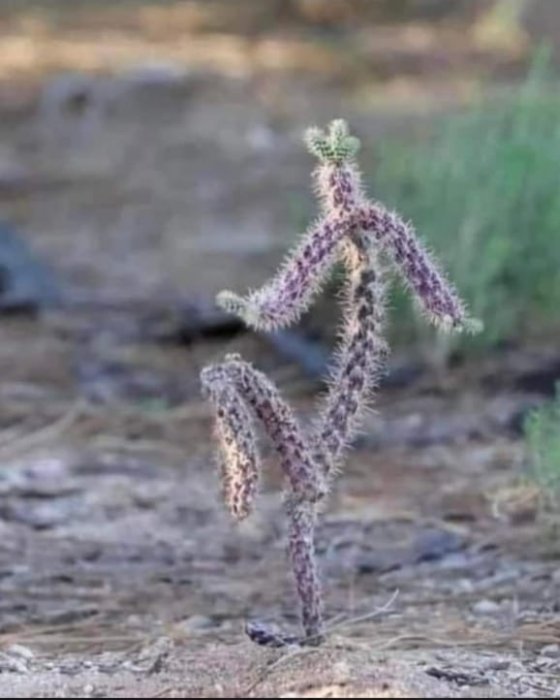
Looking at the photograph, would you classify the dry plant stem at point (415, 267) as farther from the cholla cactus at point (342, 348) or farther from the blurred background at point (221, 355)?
the blurred background at point (221, 355)

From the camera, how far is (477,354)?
634 cm

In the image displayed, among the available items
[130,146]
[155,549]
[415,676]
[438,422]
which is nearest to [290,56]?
[130,146]

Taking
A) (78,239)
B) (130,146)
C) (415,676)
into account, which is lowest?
(415,676)

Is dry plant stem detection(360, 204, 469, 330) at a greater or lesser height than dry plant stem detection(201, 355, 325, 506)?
greater

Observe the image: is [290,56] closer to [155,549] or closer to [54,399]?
[54,399]

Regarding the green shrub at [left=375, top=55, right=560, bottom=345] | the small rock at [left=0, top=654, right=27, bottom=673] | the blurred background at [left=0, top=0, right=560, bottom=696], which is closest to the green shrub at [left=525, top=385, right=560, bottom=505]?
the blurred background at [left=0, top=0, right=560, bottom=696]

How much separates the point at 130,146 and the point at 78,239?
228 cm

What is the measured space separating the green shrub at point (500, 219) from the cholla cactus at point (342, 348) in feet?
9.89

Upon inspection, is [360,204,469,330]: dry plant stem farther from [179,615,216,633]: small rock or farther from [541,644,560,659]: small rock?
[179,615,216,633]: small rock

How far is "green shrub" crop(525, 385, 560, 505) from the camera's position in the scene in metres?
4.29

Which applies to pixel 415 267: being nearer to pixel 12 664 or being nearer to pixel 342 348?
pixel 342 348

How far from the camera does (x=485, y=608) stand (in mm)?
3920

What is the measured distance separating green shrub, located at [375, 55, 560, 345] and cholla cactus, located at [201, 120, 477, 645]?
302 cm

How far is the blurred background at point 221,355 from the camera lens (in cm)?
405
